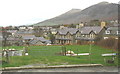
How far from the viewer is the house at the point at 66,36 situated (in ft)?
104

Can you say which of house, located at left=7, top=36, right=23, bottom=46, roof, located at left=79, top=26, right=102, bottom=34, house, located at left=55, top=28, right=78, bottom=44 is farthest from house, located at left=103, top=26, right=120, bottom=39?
house, located at left=7, top=36, right=23, bottom=46

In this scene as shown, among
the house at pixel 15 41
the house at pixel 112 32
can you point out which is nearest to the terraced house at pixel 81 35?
the house at pixel 112 32

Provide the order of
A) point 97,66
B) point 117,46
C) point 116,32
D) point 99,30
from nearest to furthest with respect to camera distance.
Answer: point 97,66
point 117,46
point 116,32
point 99,30

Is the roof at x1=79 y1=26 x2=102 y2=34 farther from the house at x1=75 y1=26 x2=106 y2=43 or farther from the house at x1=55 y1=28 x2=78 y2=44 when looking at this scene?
the house at x1=55 y1=28 x2=78 y2=44

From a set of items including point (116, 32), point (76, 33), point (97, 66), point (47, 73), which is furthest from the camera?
point (76, 33)

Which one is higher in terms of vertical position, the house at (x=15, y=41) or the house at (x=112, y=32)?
the house at (x=112, y=32)

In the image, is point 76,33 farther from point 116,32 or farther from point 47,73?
point 47,73

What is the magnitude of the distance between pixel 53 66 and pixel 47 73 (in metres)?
1.36

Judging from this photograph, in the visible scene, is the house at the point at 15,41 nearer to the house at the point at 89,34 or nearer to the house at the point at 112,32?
the house at the point at 89,34

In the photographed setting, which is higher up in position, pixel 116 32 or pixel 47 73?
pixel 116 32

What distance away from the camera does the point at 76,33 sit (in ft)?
102

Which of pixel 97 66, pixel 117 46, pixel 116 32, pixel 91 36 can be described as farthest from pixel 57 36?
pixel 97 66

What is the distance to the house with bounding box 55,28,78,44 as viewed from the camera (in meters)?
31.6

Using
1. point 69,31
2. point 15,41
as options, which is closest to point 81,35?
point 69,31
